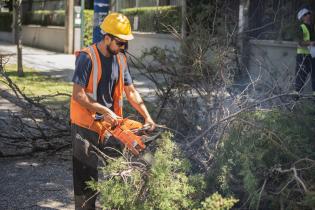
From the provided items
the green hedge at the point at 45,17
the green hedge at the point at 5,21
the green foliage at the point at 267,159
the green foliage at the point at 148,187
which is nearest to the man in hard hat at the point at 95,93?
the green foliage at the point at 148,187

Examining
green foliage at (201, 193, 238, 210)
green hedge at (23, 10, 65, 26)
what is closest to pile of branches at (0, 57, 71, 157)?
green foliage at (201, 193, 238, 210)

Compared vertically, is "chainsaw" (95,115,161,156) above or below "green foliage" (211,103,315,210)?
above

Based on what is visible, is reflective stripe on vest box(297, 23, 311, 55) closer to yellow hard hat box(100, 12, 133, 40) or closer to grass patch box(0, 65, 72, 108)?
grass patch box(0, 65, 72, 108)

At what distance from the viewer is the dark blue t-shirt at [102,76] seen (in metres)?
4.25

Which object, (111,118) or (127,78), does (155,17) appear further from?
(111,118)

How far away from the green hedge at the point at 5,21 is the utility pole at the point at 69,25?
9848mm

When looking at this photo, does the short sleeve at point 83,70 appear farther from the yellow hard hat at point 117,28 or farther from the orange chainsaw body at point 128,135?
the orange chainsaw body at point 128,135

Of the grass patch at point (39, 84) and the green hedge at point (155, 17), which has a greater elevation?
the green hedge at point (155, 17)

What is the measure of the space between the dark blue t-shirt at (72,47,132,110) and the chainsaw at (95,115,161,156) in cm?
17

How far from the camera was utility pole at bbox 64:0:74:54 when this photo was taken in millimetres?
23873

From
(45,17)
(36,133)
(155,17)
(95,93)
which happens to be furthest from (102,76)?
(45,17)

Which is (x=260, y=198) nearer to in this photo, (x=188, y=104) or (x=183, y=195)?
(x=183, y=195)

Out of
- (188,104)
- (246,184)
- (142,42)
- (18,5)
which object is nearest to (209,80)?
(188,104)

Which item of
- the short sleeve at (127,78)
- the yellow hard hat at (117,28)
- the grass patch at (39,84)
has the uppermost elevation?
the yellow hard hat at (117,28)
